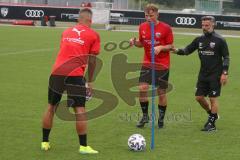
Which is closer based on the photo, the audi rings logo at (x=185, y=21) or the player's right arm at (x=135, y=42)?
the player's right arm at (x=135, y=42)

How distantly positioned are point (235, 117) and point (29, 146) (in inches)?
180

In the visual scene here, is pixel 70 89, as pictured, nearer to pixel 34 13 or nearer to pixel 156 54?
pixel 156 54

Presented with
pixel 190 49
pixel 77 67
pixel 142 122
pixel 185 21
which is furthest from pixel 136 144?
pixel 185 21

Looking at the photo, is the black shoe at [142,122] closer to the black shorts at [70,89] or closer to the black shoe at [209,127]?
the black shoe at [209,127]

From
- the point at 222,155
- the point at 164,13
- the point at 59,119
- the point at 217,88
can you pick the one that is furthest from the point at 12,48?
the point at 164,13

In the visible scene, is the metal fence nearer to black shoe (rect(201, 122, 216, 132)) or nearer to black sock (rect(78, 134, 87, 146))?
black shoe (rect(201, 122, 216, 132))

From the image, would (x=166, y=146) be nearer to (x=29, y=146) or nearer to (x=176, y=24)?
(x=29, y=146)

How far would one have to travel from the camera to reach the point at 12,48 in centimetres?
2562

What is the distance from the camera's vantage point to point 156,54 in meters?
9.87

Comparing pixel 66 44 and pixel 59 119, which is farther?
pixel 59 119

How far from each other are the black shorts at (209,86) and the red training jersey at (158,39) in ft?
2.25

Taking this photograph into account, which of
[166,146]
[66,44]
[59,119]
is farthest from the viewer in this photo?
[59,119]

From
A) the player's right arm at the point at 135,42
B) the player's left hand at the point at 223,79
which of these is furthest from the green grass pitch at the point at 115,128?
the player's right arm at the point at 135,42

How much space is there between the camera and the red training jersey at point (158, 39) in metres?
9.98
